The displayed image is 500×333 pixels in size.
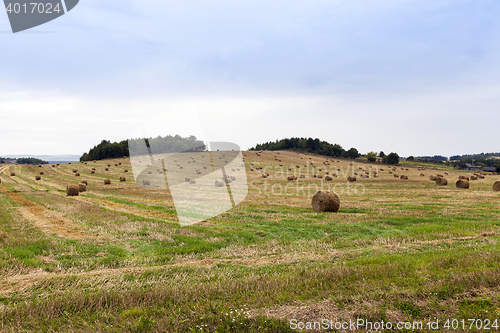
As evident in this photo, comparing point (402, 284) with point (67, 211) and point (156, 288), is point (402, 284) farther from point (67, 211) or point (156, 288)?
point (67, 211)

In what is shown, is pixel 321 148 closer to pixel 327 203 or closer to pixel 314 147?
pixel 314 147

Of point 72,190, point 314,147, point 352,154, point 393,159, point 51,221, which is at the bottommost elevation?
point 51,221

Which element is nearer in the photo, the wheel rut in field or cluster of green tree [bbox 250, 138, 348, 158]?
the wheel rut in field

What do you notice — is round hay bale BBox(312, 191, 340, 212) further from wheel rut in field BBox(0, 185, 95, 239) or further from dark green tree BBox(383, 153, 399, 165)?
dark green tree BBox(383, 153, 399, 165)

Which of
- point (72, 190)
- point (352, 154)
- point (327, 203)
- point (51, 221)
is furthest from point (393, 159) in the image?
point (51, 221)

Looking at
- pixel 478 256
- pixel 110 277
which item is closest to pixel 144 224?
pixel 110 277

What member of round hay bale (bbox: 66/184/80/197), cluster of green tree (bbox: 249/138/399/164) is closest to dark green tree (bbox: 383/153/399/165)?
cluster of green tree (bbox: 249/138/399/164)

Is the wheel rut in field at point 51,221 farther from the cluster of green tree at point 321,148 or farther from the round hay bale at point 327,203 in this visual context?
the cluster of green tree at point 321,148

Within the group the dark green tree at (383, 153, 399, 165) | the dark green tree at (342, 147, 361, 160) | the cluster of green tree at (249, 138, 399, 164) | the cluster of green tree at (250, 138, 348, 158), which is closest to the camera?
the dark green tree at (383, 153, 399, 165)

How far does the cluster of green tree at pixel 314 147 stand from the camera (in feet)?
357

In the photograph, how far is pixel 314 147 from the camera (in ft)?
386

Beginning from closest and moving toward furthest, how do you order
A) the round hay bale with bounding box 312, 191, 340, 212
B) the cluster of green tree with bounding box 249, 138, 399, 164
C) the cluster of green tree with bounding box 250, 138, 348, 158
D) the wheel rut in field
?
1. the wheel rut in field
2. the round hay bale with bounding box 312, 191, 340, 212
3. the cluster of green tree with bounding box 249, 138, 399, 164
4. the cluster of green tree with bounding box 250, 138, 348, 158

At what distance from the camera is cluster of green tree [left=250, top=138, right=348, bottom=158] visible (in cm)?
10867

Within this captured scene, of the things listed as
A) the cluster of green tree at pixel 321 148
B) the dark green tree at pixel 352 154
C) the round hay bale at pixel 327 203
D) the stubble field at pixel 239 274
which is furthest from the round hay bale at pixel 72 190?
the dark green tree at pixel 352 154
